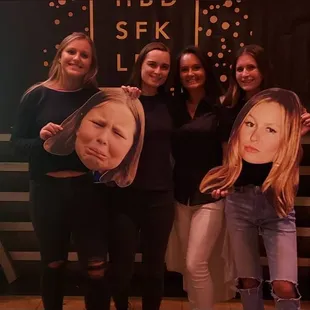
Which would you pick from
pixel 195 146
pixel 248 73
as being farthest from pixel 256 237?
pixel 248 73

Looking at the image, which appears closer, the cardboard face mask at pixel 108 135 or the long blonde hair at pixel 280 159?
the long blonde hair at pixel 280 159

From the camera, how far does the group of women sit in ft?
6.10

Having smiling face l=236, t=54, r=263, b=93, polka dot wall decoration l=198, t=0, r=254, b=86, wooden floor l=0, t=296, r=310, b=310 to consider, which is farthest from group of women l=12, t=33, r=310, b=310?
wooden floor l=0, t=296, r=310, b=310

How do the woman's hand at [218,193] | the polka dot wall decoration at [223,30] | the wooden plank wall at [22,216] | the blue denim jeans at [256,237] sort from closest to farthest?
the blue denim jeans at [256,237] < the woman's hand at [218,193] < the polka dot wall decoration at [223,30] < the wooden plank wall at [22,216]

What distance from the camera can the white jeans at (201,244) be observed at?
1.93m

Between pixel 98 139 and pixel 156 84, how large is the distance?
343 millimetres

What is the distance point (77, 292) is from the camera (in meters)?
2.53

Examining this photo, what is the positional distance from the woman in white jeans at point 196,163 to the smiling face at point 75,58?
1.31 feet

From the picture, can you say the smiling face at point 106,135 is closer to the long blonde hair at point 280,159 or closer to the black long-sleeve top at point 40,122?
the black long-sleeve top at point 40,122

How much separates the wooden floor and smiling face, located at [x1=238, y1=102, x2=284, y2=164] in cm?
97

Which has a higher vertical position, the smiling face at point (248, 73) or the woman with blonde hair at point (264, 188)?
the smiling face at point (248, 73)

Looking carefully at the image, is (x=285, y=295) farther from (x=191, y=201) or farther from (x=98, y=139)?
(x=98, y=139)

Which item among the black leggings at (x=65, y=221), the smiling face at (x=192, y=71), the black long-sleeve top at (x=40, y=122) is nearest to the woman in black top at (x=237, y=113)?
the smiling face at (x=192, y=71)

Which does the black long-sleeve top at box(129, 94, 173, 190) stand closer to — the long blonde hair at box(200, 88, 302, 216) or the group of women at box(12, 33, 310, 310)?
the group of women at box(12, 33, 310, 310)
